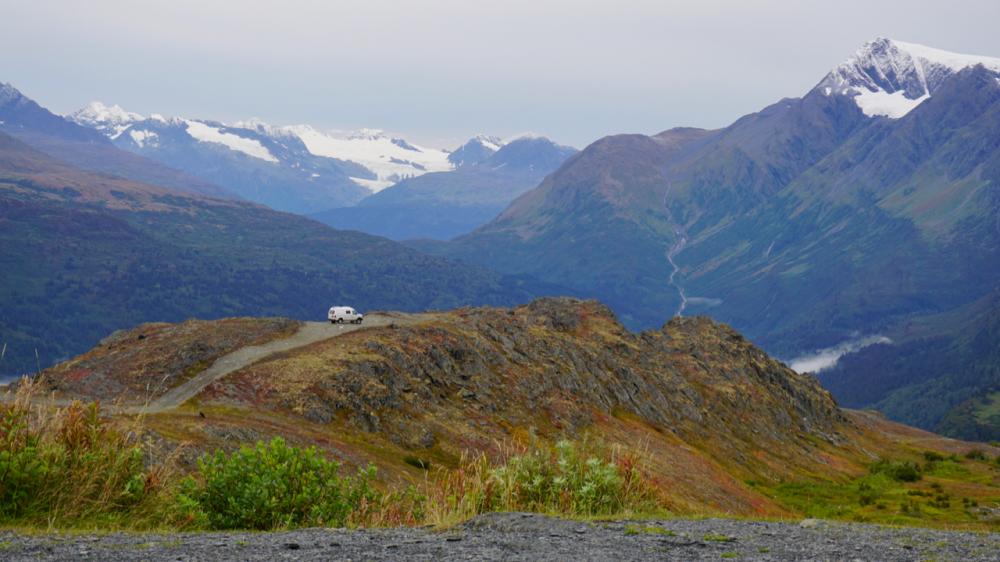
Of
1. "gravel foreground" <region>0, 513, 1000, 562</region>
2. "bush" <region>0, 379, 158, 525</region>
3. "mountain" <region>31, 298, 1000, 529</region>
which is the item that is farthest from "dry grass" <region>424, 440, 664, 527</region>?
"bush" <region>0, 379, 158, 525</region>

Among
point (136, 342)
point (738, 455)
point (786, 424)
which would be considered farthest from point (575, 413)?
point (786, 424)

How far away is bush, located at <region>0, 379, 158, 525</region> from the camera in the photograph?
663 inches

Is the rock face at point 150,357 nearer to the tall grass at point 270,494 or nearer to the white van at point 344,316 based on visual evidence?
the white van at point 344,316

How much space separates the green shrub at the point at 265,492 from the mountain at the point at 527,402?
20.1ft

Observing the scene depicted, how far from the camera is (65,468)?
1762 centimetres

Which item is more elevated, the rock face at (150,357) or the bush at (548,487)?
the bush at (548,487)

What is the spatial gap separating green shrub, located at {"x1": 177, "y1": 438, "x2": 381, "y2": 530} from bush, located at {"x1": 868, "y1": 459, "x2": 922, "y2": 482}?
107 m

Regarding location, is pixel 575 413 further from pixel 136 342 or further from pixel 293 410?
pixel 136 342

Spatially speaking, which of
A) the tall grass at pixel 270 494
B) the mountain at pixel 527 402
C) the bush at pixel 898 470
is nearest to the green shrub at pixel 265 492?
the tall grass at pixel 270 494

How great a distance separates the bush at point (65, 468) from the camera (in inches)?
663

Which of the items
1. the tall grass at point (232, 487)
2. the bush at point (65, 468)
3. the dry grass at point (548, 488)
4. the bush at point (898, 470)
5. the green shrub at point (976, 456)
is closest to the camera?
the bush at point (65, 468)

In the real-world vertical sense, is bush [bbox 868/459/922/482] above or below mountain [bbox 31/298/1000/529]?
below

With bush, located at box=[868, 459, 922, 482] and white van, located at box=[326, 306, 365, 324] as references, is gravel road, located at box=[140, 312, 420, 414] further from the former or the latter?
bush, located at box=[868, 459, 922, 482]

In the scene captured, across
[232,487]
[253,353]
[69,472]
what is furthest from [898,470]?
[69,472]
